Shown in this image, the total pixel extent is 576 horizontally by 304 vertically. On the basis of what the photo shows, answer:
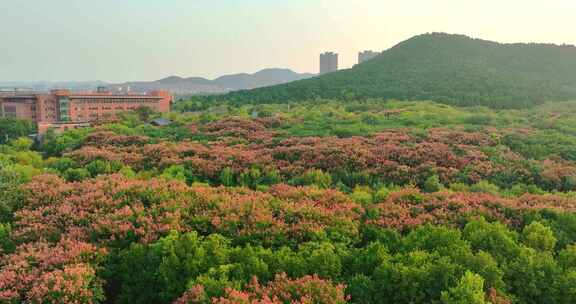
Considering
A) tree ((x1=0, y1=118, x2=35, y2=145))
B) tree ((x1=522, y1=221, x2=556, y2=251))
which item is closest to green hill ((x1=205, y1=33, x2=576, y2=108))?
tree ((x1=0, y1=118, x2=35, y2=145))

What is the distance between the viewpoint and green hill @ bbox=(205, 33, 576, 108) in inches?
2020

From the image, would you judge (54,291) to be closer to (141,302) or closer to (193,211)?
(141,302)

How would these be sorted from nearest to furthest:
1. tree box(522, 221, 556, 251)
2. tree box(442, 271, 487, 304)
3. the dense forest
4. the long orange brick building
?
tree box(442, 271, 487, 304), the dense forest, tree box(522, 221, 556, 251), the long orange brick building

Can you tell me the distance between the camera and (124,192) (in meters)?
9.63

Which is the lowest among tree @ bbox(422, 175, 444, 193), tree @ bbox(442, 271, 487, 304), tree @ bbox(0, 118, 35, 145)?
tree @ bbox(0, 118, 35, 145)

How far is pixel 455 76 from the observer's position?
2559 inches

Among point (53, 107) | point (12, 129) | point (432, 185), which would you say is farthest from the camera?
point (53, 107)

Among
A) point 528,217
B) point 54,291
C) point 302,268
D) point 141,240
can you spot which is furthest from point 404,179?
point 54,291

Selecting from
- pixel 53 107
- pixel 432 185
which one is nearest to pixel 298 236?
pixel 432 185

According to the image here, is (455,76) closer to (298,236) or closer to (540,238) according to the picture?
(540,238)

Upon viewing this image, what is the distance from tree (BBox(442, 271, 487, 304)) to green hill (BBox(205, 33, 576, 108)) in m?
42.1

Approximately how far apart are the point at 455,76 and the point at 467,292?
65.0 meters

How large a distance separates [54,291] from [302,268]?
3.43 m

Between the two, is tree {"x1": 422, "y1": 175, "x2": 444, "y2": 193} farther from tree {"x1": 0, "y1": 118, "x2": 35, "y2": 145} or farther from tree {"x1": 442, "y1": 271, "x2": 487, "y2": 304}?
tree {"x1": 0, "y1": 118, "x2": 35, "y2": 145}
